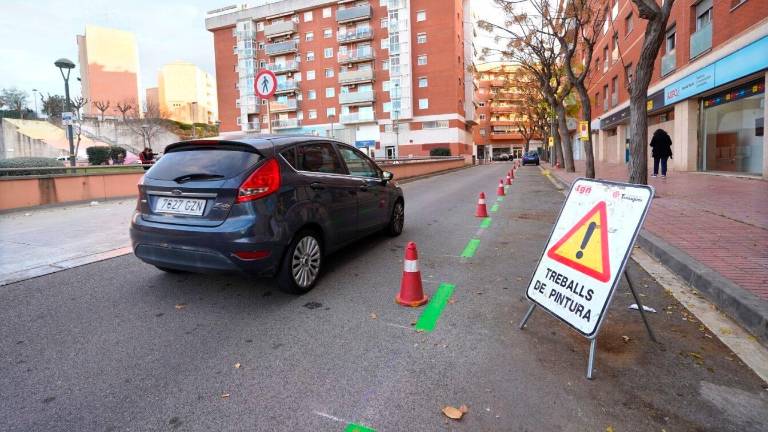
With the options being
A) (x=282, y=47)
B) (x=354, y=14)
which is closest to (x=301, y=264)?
(x=354, y=14)

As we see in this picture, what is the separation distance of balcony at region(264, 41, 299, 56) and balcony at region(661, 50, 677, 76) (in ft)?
170

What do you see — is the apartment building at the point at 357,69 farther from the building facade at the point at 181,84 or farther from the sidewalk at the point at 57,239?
the building facade at the point at 181,84

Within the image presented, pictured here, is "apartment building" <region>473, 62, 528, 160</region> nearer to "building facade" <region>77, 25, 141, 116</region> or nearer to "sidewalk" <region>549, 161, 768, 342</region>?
"building facade" <region>77, 25, 141, 116</region>

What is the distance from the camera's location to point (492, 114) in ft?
317

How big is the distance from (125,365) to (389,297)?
7.26ft

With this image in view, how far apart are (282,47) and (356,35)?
11270 mm

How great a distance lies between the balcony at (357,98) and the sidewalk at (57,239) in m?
50.1

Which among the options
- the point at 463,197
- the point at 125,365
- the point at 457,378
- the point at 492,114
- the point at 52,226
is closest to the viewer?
the point at 457,378

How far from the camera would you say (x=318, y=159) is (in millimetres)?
4977

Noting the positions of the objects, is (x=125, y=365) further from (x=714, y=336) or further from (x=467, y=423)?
(x=714, y=336)

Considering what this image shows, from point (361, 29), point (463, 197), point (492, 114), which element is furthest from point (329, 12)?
point (463, 197)

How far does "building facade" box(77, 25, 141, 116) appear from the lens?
302 ft

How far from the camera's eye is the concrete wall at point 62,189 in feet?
34.5

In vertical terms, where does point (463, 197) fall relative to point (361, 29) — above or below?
below
